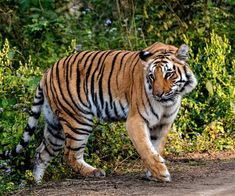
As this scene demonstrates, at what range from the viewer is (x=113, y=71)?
24.4 ft

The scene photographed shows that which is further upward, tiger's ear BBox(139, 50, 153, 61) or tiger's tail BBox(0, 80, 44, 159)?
tiger's ear BBox(139, 50, 153, 61)

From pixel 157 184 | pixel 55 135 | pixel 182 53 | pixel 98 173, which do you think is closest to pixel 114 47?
pixel 55 135

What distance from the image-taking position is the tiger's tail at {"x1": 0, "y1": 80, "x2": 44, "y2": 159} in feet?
24.3

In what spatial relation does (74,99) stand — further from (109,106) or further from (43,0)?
(43,0)

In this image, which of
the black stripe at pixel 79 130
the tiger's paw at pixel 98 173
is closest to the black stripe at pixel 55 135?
the black stripe at pixel 79 130

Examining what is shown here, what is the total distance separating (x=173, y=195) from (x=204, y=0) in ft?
17.3

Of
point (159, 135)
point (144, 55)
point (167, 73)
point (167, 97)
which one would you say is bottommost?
point (159, 135)

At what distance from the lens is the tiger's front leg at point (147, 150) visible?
21.8 feet

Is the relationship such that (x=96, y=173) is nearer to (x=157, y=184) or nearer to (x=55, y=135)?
(x=55, y=135)

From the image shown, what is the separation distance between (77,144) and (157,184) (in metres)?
1.11

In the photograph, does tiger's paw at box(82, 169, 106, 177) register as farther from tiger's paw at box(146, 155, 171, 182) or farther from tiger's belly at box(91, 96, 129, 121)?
tiger's paw at box(146, 155, 171, 182)

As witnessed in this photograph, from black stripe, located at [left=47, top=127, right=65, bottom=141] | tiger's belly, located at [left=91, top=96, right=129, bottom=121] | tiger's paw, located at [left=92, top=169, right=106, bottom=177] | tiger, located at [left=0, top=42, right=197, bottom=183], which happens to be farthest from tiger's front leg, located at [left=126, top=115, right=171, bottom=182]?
black stripe, located at [left=47, top=127, right=65, bottom=141]

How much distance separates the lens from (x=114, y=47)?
10.6 meters

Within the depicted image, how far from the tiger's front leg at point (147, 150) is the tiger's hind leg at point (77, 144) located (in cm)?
67
